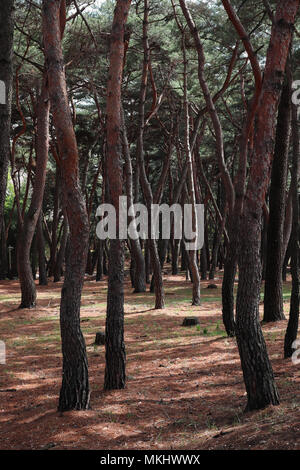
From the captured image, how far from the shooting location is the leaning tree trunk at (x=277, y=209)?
1051cm

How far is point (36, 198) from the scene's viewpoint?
47.4ft

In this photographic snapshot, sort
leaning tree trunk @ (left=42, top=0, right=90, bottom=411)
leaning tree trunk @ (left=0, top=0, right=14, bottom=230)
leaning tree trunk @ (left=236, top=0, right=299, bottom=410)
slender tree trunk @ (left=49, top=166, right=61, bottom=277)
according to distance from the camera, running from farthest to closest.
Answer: slender tree trunk @ (left=49, top=166, right=61, bottom=277)
leaning tree trunk @ (left=0, top=0, right=14, bottom=230)
leaning tree trunk @ (left=42, top=0, right=90, bottom=411)
leaning tree trunk @ (left=236, top=0, right=299, bottom=410)

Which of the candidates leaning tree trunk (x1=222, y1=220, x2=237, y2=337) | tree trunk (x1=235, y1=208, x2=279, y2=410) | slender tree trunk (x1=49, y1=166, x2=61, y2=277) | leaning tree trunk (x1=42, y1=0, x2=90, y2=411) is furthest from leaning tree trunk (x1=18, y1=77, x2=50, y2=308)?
slender tree trunk (x1=49, y1=166, x2=61, y2=277)

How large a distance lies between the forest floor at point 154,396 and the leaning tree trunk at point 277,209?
0.61 metres

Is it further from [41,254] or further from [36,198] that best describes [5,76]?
[41,254]

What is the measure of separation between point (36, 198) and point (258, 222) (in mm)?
9775

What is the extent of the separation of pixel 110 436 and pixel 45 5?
4.43 meters

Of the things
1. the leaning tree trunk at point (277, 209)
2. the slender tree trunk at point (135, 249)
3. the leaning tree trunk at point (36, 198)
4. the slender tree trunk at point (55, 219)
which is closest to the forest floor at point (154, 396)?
the leaning tree trunk at point (277, 209)

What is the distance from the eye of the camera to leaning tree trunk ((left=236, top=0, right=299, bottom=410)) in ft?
18.0

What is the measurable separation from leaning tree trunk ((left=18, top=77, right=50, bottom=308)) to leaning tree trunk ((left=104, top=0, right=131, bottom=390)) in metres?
7.29

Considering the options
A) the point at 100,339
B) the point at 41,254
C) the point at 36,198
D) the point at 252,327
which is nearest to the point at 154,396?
the point at 252,327

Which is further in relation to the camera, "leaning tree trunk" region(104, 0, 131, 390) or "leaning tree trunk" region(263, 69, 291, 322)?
"leaning tree trunk" region(263, 69, 291, 322)

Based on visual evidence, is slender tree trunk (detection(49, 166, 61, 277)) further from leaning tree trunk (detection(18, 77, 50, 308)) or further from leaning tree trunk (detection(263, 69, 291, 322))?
leaning tree trunk (detection(263, 69, 291, 322))

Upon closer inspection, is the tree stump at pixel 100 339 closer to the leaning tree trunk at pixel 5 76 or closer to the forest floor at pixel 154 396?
the forest floor at pixel 154 396
